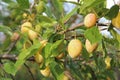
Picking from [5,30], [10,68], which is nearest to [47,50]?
[10,68]

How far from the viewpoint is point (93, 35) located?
1.08 m

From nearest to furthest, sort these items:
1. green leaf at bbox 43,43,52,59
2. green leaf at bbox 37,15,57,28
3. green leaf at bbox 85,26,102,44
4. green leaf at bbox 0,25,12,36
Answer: green leaf at bbox 85,26,102,44
green leaf at bbox 43,43,52,59
green leaf at bbox 37,15,57,28
green leaf at bbox 0,25,12,36

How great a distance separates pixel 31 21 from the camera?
156cm

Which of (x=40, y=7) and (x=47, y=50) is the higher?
(x=40, y=7)

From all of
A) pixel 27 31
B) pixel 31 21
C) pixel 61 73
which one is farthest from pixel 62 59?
pixel 31 21

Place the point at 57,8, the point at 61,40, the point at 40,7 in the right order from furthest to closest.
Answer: the point at 40,7 < the point at 57,8 < the point at 61,40

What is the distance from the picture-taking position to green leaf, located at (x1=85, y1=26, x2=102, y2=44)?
1077 mm

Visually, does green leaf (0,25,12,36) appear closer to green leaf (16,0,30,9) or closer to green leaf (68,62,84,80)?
green leaf (16,0,30,9)

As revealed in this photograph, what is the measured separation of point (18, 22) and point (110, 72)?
0.73 meters

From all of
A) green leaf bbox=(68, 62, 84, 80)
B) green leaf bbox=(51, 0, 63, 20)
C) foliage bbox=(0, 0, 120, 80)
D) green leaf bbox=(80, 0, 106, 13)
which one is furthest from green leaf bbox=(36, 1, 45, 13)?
green leaf bbox=(80, 0, 106, 13)

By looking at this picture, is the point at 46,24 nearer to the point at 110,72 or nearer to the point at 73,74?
the point at 73,74

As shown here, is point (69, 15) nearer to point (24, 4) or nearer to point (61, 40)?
point (61, 40)

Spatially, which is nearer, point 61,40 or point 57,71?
point 61,40

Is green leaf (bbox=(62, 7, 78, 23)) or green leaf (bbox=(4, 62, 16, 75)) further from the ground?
Answer: green leaf (bbox=(62, 7, 78, 23))
